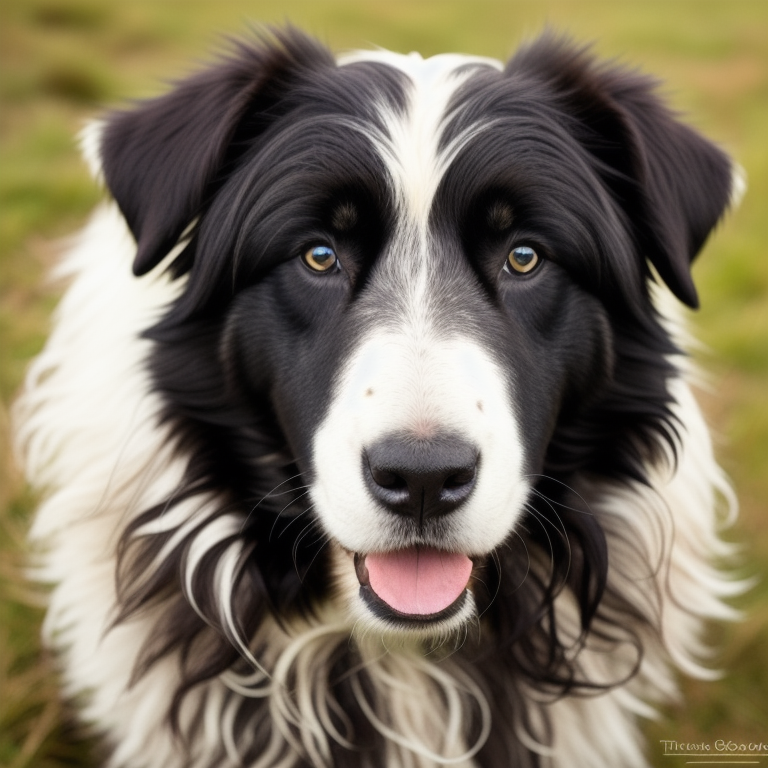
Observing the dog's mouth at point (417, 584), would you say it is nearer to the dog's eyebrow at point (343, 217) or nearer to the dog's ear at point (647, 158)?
the dog's eyebrow at point (343, 217)

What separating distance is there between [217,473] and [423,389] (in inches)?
34.9

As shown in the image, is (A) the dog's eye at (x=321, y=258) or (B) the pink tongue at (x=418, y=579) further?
(A) the dog's eye at (x=321, y=258)

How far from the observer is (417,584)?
2.42 meters

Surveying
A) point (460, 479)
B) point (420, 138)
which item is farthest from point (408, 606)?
point (420, 138)

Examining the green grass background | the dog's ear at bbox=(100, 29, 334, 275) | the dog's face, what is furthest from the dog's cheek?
the green grass background

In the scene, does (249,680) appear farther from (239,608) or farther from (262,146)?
(262,146)

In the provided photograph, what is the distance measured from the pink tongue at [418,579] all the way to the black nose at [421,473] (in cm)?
22

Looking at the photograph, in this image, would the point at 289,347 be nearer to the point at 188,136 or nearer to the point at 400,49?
the point at 188,136

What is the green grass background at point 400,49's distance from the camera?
3.49 m

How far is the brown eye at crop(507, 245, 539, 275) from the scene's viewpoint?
2.55 meters

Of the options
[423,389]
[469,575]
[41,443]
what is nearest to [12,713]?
[41,443]

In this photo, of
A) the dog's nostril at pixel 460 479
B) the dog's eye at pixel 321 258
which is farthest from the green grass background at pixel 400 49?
the dog's nostril at pixel 460 479

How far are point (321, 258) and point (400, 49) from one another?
24.7 feet

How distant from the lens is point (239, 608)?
282 cm
